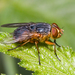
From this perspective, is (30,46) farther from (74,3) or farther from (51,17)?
(74,3)

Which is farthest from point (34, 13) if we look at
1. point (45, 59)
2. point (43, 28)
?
point (45, 59)

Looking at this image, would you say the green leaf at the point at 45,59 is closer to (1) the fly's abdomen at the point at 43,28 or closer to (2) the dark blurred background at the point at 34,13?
(1) the fly's abdomen at the point at 43,28

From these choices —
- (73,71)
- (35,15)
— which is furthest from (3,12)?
(73,71)

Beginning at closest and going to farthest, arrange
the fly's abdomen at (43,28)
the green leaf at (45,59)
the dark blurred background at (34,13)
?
the green leaf at (45,59)
the fly's abdomen at (43,28)
the dark blurred background at (34,13)

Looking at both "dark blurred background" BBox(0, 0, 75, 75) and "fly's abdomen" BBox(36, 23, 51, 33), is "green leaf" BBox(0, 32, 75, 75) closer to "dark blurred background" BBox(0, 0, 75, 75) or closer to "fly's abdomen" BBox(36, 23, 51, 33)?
"fly's abdomen" BBox(36, 23, 51, 33)

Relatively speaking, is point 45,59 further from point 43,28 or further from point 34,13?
point 34,13

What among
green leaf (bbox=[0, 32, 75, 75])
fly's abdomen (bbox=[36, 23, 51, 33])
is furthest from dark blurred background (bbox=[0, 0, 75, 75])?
green leaf (bbox=[0, 32, 75, 75])

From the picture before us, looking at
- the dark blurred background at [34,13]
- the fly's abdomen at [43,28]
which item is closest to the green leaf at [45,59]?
the fly's abdomen at [43,28]
